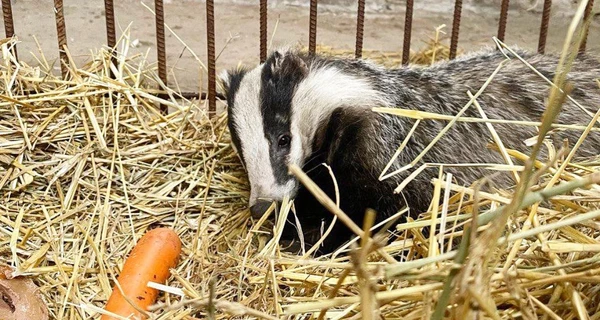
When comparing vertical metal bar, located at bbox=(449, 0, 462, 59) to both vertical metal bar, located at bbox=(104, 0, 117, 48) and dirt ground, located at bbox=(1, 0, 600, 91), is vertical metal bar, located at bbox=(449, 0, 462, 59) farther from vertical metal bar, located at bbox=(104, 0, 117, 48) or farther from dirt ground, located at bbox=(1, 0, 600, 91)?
vertical metal bar, located at bbox=(104, 0, 117, 48)

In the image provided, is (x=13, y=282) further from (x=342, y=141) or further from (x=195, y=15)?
(x=195, y=15)

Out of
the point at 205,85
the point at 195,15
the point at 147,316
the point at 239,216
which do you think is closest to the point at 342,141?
the point at 239,216

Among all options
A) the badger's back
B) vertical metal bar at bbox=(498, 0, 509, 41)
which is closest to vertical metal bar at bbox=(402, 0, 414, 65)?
vertical metal bar at bbox=(498, 0, 509, 41)

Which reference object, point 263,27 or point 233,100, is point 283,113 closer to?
point 233,100

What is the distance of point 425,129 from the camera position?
269 centimetres

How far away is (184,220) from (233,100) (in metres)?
0.48

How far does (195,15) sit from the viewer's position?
5.73m

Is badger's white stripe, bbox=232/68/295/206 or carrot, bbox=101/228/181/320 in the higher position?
badger's white stripe, bbox=232/68/295/206

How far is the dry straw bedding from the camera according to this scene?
Result: 1569 millimetres

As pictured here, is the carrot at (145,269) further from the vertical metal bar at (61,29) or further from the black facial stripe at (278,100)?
the vertical metal bar at (61,29)

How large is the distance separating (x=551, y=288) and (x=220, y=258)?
1.20 m

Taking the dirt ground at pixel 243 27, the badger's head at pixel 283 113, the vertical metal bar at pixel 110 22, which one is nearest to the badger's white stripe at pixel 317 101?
the badger's head at pixel 283 113

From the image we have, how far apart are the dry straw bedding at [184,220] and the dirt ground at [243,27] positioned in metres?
1.34

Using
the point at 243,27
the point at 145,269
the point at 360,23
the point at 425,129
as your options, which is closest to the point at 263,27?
the point at 360,23
